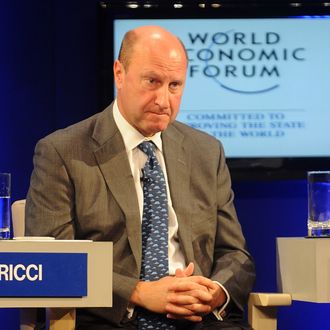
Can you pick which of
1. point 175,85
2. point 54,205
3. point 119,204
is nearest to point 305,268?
point 119,204

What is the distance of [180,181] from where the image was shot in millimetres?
3480

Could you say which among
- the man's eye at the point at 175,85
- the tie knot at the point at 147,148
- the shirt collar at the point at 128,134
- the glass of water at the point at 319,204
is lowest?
the glass of water at the point at 319,204

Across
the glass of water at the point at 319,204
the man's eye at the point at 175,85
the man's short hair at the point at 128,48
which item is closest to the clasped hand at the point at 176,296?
the glass of water at the point at 319,204

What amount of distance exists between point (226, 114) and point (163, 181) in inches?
55.4

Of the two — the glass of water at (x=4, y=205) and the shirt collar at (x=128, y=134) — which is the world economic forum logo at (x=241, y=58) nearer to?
the shirt collar at (x=128, y=134)

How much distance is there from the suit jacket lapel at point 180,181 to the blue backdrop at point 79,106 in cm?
129

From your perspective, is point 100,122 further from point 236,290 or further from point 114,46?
point 114,46

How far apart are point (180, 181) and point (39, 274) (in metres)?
0.92

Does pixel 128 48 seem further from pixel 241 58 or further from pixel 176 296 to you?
pixel 241 58

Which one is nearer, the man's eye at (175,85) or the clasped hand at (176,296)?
the clasped hand at (176,296)

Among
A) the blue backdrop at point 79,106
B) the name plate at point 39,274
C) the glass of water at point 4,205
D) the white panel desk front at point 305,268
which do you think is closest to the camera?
the name plate at point 39,274

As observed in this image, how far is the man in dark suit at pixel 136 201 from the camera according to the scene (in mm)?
3213

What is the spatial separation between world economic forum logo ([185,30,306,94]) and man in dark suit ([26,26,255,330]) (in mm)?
1290

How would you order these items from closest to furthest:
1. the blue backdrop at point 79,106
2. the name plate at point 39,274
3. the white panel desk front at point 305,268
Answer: the name plate at point 39,274, the white panel desk front at point 305,268, the blue backdrop at point 79,106
